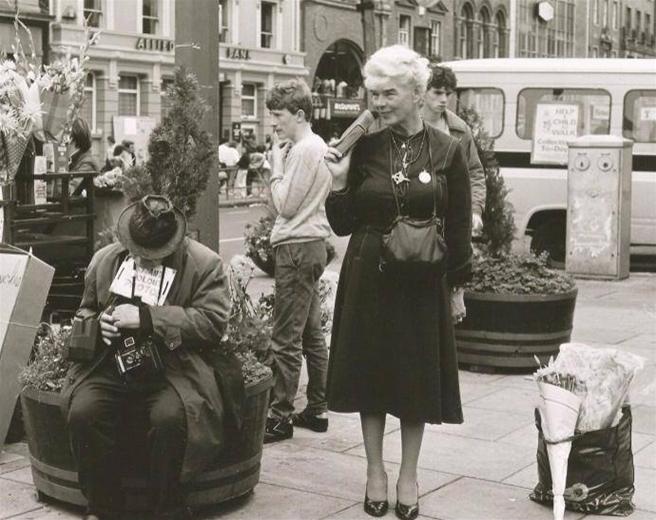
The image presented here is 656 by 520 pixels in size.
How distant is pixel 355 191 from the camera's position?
4809mm

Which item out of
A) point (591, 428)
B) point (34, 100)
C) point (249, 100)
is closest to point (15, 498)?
point (34, 100)

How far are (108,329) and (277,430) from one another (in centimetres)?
171

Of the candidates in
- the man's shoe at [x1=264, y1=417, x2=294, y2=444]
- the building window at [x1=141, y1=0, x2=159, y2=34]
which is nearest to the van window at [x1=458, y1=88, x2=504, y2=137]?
the man's shoe at [x1=264, y1=417, x2=294, y2=444]

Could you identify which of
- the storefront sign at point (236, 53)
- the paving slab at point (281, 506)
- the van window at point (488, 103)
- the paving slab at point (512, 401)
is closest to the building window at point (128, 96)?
the storefront sign at point (236, 53)

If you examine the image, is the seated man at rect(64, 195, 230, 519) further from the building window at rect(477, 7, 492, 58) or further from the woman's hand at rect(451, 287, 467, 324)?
the building window at rect(477, 7, 492, 58)

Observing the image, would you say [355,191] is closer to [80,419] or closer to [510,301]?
[80,419]

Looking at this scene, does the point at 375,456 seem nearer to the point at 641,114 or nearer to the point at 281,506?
the point at 281,506

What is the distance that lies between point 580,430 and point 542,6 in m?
59.7

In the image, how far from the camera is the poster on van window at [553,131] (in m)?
14.6

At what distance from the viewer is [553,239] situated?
14625mm

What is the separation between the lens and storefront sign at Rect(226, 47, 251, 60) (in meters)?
39.9

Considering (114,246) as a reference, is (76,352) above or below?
below

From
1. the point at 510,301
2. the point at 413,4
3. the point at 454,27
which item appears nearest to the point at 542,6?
the point at 454,27

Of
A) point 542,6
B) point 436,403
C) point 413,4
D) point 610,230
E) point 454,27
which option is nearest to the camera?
point 436,403
